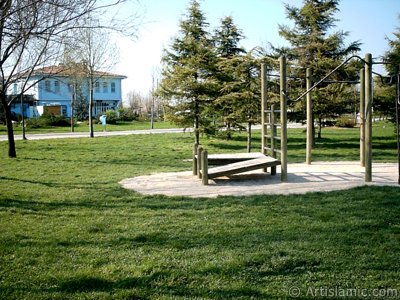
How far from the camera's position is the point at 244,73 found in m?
17.8

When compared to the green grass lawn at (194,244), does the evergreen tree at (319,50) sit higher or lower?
higher

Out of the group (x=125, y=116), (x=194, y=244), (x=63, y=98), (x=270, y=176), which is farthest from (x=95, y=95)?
(x=194, y=244)

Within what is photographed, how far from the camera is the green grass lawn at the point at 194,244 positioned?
11.8ft

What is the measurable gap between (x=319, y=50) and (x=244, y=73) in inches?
192

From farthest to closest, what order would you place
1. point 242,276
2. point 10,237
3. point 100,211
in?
1. point 100,211
2. point 10,237
3. point 242,276

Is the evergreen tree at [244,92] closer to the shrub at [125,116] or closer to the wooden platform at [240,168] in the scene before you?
the wooden platform at [240,168]

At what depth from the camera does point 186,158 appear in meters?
15.1

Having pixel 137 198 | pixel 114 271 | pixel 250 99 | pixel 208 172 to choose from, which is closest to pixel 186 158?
pixel 250 99

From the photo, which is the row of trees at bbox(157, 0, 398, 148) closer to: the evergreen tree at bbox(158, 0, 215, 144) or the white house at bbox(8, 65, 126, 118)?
the evergreen tree at bbox(158, 0, 215, 144)

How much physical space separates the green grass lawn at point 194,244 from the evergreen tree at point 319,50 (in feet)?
42.5

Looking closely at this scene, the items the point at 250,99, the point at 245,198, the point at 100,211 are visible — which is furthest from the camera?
the point at 250,99

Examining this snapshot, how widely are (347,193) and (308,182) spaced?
4.60ft

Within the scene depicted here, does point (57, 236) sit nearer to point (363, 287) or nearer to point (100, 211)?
point (100, 211)

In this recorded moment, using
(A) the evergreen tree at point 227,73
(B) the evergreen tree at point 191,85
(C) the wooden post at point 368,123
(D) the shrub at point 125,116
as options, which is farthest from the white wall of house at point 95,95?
(C) the wooden post at point 368,123
